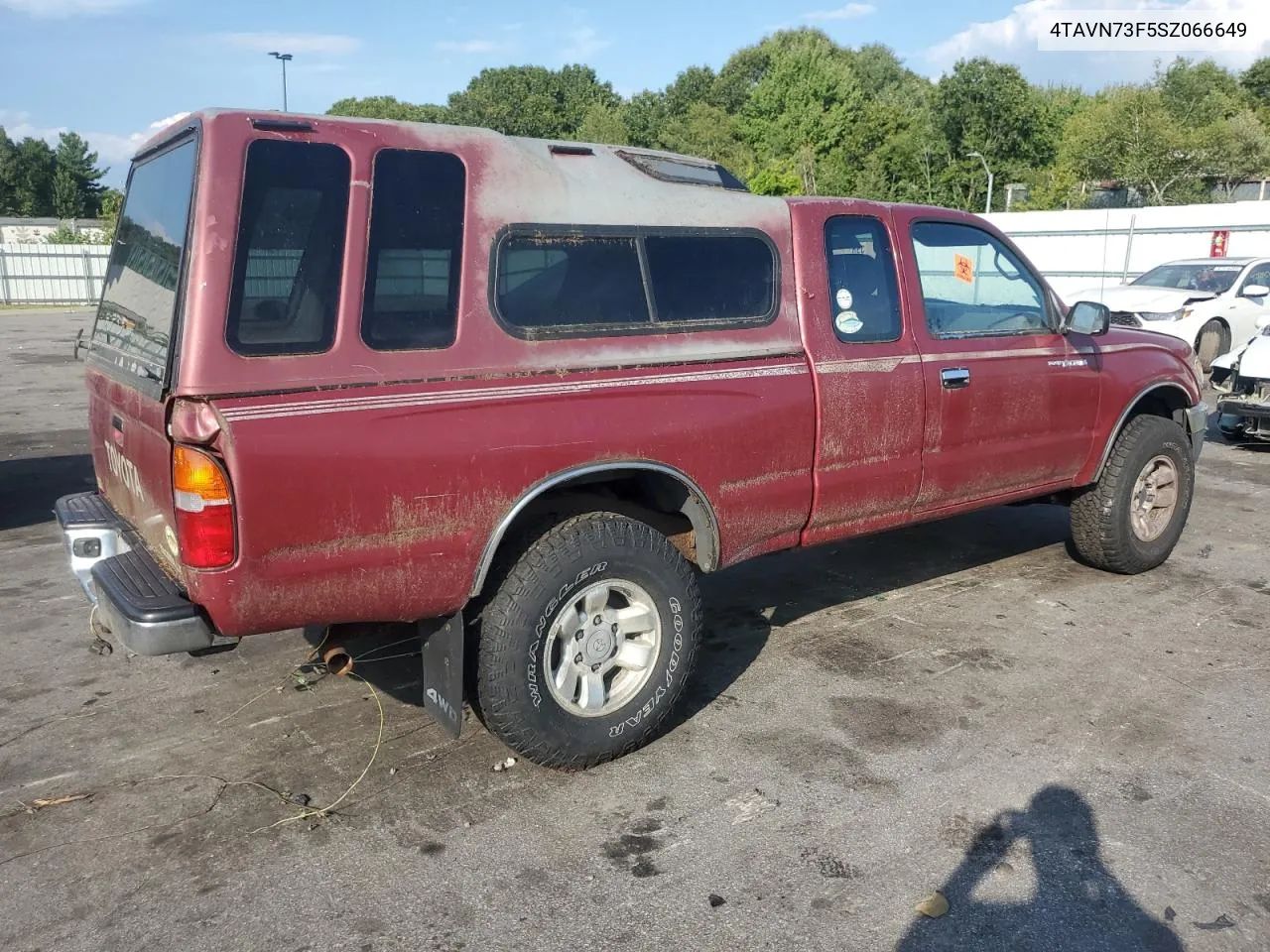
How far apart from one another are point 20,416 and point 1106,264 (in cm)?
→ 2369

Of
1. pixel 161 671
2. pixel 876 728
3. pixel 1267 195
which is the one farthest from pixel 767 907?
pixel 1267 195

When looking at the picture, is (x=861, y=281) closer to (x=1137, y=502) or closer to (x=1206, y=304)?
(x=1137, y=502)

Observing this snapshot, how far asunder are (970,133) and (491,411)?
2227 inches

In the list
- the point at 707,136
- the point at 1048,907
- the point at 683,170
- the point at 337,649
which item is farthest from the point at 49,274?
the point at 707,136

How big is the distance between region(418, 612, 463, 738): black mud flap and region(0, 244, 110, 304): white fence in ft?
120

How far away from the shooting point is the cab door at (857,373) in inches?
168

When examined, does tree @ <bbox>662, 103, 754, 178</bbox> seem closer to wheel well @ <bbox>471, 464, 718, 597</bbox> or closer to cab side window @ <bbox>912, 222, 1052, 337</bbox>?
cab side window @ <bbox>912, 222, 1052, 337</bbox>

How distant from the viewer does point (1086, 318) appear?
516 centimetres

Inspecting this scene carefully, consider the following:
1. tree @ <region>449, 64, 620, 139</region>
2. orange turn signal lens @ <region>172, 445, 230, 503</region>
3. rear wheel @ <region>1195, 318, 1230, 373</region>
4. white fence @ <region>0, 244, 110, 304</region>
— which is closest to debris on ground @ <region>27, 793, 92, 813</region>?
orange turn signal lens @ <region>172, 445, 230, 503</region>

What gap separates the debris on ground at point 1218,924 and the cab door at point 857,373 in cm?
200

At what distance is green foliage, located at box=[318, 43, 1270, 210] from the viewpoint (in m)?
44.4

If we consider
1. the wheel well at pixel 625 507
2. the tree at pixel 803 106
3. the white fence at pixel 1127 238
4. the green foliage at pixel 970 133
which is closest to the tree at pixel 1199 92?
the green foliage at pixel 970 133

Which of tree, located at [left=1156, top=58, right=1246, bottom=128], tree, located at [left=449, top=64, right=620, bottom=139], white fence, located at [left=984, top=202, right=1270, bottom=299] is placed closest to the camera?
white fence, located at [left=984, top=202, right=1270, bottom=299]

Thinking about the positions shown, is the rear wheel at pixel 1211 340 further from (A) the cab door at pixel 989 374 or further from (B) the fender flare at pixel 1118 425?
(A) the cab door at pixel 989 374
